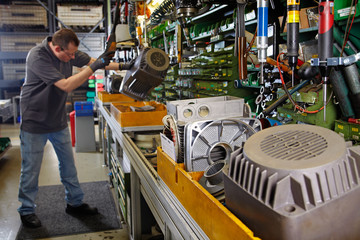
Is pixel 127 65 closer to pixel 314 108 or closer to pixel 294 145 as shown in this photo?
pixel 314 108

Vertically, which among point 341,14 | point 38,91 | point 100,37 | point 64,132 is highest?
point 100,37

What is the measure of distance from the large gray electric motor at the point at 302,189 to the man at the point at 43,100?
6.71 feet

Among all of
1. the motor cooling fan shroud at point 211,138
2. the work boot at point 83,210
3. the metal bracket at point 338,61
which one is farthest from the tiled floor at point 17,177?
the metal bracket at point 338,61

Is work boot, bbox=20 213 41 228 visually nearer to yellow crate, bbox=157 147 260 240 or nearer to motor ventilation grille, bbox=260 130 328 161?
yellow crate, bbox=157 147 260 240

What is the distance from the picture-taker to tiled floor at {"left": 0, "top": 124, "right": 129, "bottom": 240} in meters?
2.77

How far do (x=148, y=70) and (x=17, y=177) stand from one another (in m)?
Answer: 2.89

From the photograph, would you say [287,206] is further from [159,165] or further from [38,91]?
[38,91]

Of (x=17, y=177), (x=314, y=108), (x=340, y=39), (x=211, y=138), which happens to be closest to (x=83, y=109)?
(x=17, y=177)

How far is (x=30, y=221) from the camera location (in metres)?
2.83

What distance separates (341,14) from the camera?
158cm

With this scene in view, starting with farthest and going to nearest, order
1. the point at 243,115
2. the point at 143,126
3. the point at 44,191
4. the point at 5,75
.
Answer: the point at 5,75 < the point at 44,191 < the point at 143,126 < the point at 243,115

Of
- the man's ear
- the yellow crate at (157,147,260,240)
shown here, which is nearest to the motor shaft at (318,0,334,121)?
the yellow crate at (157,147,260,240)

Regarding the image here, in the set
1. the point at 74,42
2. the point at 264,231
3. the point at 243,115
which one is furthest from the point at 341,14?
the point at 74,42

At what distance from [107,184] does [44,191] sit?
67 cm
